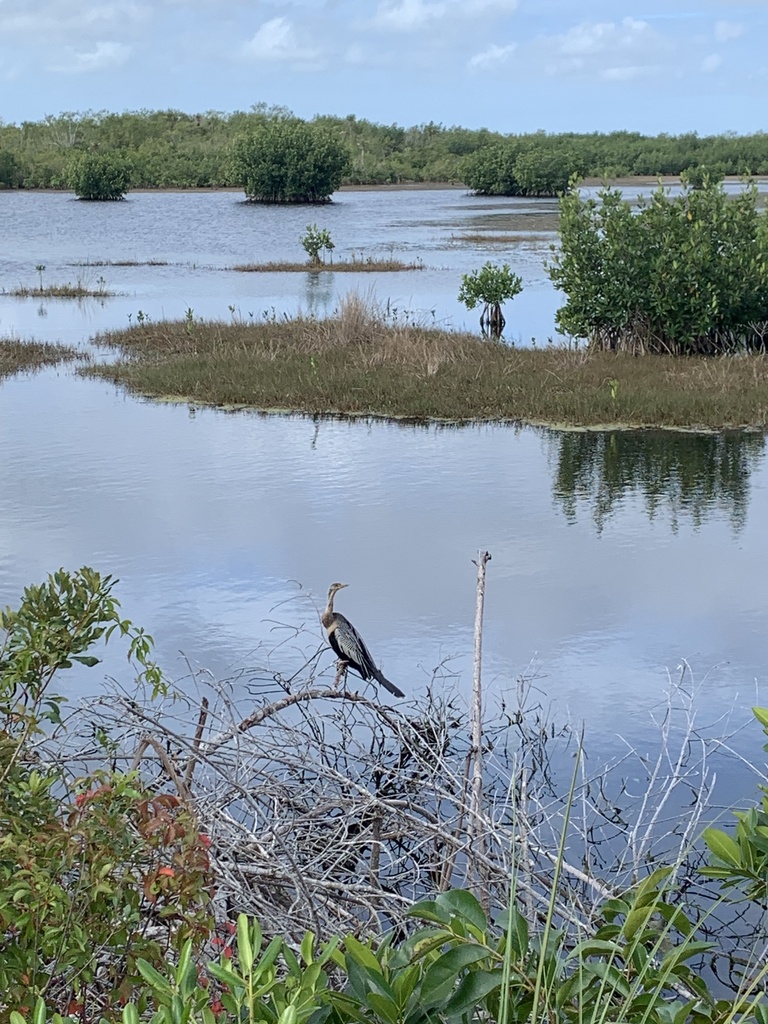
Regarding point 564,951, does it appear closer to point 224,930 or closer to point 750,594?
point 224,930

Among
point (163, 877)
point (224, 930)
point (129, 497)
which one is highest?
point (163, 877)

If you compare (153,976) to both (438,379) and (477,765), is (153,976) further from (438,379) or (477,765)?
(438,379)

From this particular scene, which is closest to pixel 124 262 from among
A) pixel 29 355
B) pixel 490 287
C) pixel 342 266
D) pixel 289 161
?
pixel 342 266

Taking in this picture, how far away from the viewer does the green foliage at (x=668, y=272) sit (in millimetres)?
17812

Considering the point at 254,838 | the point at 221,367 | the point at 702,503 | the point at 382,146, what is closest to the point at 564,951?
the point at 254,838

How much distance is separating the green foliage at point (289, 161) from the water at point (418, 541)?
6320cm

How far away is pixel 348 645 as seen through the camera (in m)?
5.99

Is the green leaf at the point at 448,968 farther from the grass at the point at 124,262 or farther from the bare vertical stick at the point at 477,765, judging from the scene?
the grass at the point at 124,262

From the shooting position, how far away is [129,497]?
11.7 metres

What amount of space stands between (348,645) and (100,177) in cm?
8102

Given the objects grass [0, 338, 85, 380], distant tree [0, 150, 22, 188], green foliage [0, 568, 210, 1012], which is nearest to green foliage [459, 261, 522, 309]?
grass [0, 338, 85, 380]

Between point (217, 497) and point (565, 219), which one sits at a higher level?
point (565, 219)

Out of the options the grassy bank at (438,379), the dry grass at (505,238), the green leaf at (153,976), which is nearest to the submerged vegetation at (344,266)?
the dry grass at (505,238)

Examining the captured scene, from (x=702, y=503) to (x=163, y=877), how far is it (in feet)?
30.0
